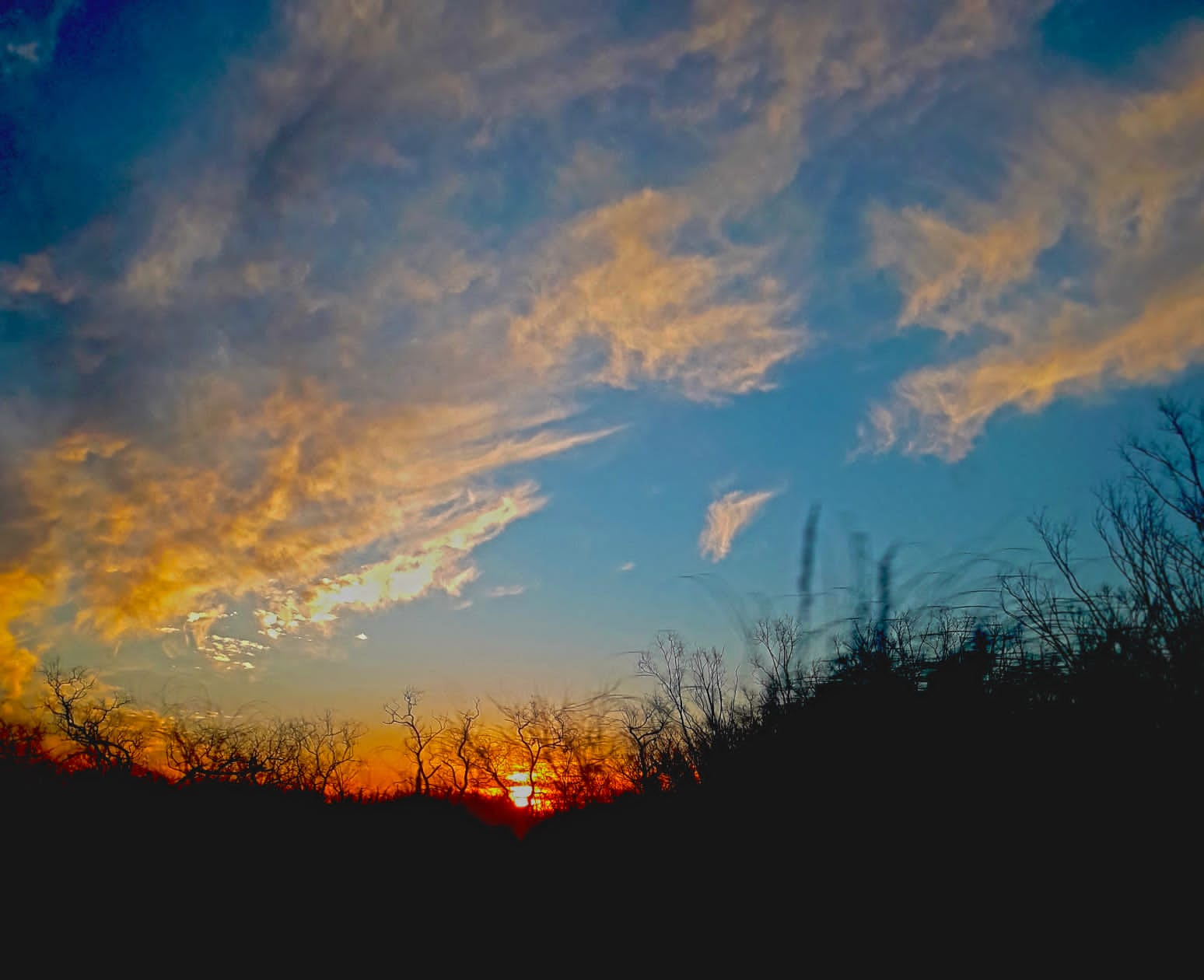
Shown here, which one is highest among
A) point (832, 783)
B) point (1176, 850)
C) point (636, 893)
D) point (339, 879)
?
point (832, 783)

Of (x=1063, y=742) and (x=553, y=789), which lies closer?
(x=1063, y=742)

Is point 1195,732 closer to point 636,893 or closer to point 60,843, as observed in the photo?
point 636,893

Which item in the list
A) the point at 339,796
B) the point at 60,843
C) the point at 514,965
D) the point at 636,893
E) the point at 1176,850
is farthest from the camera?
the point at 339,796

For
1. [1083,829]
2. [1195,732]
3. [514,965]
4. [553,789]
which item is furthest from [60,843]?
[1195,732]

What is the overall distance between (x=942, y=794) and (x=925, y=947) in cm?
62

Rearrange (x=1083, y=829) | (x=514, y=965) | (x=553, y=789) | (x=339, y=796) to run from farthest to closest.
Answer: (x=339, y=796) < (x=553, y=789) < (x=514, y=965) < (x=1083, y=829)

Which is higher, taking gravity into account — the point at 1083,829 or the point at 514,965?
the point at 1083,829

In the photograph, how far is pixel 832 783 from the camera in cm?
282

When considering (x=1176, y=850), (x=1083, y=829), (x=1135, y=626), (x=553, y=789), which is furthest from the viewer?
(x=553, y=789)

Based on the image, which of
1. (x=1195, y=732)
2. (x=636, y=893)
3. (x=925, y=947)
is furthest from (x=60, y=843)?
(x=1195, y=732)

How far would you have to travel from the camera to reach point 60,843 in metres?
7.48

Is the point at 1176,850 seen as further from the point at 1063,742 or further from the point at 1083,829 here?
the point at 1063,742

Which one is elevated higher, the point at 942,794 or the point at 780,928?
the point at 942,794

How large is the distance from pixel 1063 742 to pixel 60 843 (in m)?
10.6
